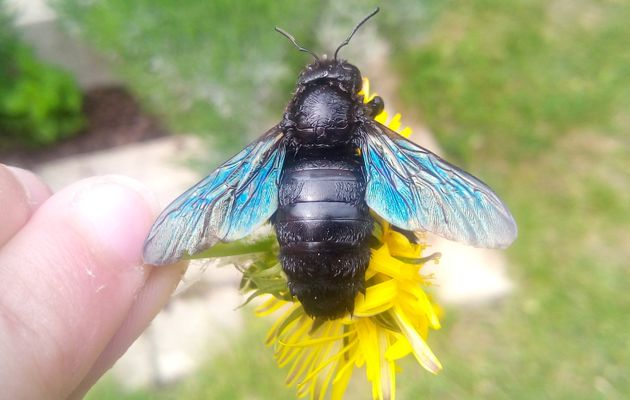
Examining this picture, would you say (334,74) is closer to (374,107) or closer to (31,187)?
(374,107)

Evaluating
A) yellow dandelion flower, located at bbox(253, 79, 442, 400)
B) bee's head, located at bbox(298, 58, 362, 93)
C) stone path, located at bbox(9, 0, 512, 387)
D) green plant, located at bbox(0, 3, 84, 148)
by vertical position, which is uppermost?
bee's head, located at bbox(298, 58, 362, 93)

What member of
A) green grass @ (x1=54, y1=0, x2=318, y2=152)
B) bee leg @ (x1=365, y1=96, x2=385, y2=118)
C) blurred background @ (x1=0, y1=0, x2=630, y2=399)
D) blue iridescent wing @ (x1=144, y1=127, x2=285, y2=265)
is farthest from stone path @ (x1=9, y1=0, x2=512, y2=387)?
blue iridescent wing @ (x1=144, y1=127, x2=285, y2=265)

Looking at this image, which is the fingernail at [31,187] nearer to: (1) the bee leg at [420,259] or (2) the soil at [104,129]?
(1) the bee leg at [420,259]

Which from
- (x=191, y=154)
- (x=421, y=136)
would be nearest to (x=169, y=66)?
(x=191, y=154)

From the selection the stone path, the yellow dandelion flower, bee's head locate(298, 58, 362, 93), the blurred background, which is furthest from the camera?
the stone path

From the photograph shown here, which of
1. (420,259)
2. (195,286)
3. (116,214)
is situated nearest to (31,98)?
(195,286)

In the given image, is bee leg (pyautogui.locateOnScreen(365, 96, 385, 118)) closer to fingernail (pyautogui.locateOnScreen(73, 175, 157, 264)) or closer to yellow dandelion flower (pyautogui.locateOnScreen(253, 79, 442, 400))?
yellow dandelion flower (pyautogui.locateOnScreen(253, 79, 442, 400))

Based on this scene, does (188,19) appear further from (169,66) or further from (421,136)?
(421,136)

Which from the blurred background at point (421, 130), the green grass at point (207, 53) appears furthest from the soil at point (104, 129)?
the green grass at point (207, 53)
